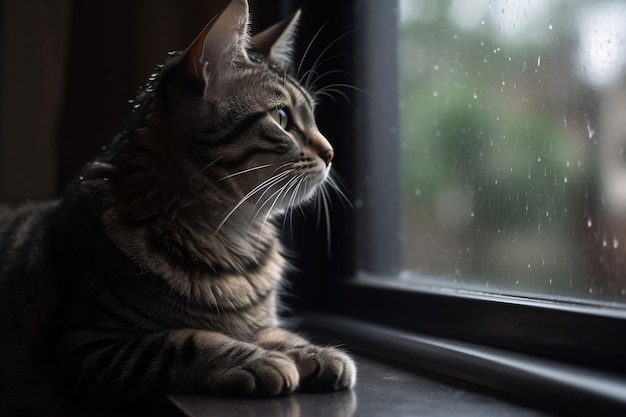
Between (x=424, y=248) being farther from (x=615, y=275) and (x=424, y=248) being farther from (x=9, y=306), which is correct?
(x=9, y=306)

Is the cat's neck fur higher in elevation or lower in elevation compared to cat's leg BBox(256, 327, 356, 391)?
higher

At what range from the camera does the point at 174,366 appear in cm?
102

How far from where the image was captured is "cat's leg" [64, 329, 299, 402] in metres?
0.97

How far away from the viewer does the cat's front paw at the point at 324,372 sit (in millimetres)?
1017

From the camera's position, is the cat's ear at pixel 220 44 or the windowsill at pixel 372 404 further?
the cat's ear at pixel 220 44

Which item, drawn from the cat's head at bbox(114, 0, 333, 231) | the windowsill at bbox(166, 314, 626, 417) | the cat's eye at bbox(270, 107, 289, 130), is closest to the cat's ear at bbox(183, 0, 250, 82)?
the cat's head at bbox(114, 0, 333, 231)

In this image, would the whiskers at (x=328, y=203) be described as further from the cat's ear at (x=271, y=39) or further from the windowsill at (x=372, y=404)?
the windowsill at (x=372, y=404)

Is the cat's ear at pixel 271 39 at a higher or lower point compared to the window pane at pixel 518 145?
higher

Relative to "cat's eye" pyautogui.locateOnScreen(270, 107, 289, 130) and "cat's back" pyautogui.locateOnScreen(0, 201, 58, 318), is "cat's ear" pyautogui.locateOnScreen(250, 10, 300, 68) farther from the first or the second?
"cat's back" pyautogui.locateOnScreen(0, 201, 58, 318)

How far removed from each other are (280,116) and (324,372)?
0.47 metres

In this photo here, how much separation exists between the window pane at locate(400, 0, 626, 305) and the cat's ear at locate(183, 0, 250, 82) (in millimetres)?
437

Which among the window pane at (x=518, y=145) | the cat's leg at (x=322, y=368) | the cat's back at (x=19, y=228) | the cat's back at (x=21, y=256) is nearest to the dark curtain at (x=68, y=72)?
the cat's back at (x=19, y=228)

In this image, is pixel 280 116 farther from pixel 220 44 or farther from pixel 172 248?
pixel 172 248

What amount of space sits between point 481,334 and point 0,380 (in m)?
0.81
